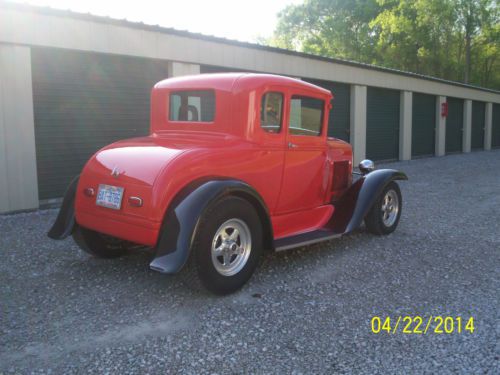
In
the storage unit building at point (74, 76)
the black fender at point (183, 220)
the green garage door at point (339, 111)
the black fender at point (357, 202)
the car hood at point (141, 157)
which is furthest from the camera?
the green garage door at point (339, 111)

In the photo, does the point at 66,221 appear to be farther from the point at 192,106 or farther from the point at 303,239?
the point at 303,239

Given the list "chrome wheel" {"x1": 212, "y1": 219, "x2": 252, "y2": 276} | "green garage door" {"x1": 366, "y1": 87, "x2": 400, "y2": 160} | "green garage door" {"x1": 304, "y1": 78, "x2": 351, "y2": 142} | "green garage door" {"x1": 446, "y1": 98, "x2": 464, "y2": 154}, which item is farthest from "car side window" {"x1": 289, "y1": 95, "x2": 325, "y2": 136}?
"green garage door" {"x1": 446, "y1": 98, "x2": 464, "y2": 154}

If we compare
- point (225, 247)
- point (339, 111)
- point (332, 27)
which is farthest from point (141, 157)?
point (332, 27)

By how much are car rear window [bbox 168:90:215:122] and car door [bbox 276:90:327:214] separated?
2.62 feet

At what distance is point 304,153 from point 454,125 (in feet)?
64.0

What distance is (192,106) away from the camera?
4.78 meters

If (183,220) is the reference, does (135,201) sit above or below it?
above

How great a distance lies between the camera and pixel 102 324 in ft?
11.0

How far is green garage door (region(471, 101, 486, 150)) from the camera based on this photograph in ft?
77.8

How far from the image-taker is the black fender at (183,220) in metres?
3.41

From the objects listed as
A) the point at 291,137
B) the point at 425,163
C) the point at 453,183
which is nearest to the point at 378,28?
the point at 425,163

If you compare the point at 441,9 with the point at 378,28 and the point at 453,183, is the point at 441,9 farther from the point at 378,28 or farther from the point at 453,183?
the point at 453,183

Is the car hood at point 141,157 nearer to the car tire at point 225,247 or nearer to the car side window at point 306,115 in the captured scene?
the car tire at point 225,247
